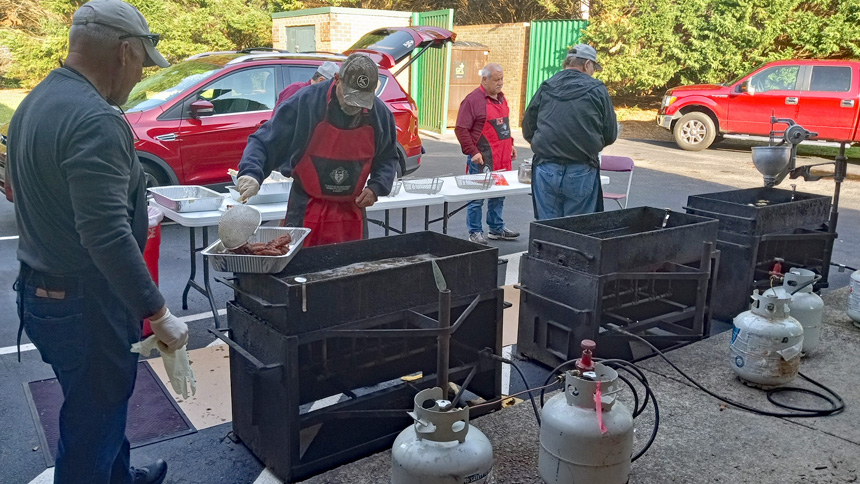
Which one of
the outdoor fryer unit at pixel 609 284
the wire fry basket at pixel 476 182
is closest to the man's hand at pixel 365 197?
the outdoor fryer unit at pixel 609 284

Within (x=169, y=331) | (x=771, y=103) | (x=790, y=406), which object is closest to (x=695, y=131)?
(x=771, y=103)

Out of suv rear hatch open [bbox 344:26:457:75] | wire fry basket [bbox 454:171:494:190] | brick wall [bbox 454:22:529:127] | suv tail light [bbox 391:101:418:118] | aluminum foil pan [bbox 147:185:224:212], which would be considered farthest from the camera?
brick wall [bbox 454:22:529:127]

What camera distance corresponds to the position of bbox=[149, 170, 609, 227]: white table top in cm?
495

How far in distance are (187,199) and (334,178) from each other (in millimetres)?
1639

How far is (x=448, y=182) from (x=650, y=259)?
286 centimetres

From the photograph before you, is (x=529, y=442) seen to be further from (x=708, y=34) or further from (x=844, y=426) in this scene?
(x=708, y=34)

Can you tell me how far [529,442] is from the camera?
339 cm

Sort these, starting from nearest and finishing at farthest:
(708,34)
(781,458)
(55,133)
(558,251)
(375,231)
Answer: (55,133)
(781,458)
(558,251)
(375,231)
(708,34)

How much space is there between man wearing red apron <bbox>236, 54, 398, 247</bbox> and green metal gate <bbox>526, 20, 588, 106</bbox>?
694 inches

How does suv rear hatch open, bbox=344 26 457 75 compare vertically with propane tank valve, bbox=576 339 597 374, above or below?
above

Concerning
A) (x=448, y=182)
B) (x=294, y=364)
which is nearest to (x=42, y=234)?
(x=294, y=364)

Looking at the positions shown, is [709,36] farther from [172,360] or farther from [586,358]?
[172,360]

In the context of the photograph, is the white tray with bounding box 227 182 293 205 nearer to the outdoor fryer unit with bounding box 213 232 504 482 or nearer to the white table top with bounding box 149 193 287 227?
the white table top with bounding box 149 193 287 227

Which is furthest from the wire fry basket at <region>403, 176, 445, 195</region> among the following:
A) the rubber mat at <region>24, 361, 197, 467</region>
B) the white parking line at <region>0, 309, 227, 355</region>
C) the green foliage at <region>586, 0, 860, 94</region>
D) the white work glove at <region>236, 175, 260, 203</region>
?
the green foliage at <region>586, 0, 860, 94</region>
